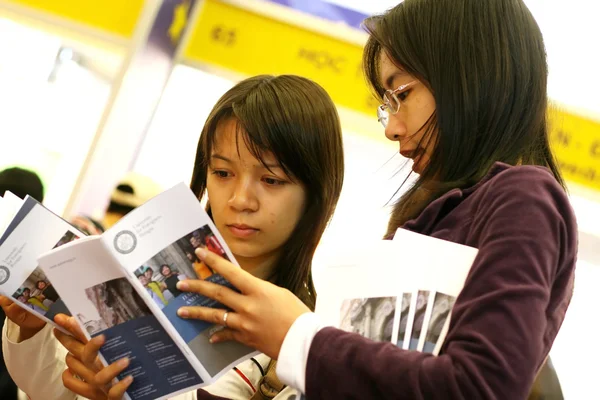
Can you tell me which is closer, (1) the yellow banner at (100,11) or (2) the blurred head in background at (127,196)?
(2) the blurred head in background at (127,196)

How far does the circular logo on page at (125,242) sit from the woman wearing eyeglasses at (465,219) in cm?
11

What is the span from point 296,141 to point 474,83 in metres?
0.60

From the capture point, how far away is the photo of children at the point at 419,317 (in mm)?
1062

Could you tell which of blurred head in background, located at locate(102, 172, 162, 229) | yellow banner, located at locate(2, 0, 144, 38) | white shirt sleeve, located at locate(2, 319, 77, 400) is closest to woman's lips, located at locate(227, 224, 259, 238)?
white shirt sleeve, located at locate(2, 319, 77, 400)

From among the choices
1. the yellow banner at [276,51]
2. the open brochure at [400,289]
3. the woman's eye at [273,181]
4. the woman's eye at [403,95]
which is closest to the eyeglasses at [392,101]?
the woman's eye at [403,95]

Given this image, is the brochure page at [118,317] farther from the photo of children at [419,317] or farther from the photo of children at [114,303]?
the photo of children at [419,317]

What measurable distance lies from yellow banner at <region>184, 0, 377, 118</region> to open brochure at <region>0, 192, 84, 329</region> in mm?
2821

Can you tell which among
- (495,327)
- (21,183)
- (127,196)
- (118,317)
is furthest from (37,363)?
(127,196)

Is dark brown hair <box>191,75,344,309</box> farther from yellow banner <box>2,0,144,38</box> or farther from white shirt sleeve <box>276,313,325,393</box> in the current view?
yellow banner <box>2,0,144,38</box>

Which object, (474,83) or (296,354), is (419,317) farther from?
(474,83)

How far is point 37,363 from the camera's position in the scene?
5.74 feet

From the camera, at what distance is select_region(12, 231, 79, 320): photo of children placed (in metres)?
1.56

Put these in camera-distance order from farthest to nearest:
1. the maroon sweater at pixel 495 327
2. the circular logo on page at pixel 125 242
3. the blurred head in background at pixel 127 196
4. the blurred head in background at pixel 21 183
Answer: the blurred head in background at pixel 127 196 < the blurred head in background at pixel 21 183 < the circular logo on page at pixel 125 242 < the maroon sweater at pixel 495 327

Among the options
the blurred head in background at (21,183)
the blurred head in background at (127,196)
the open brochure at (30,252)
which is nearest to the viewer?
the open brochure at (30,252)
